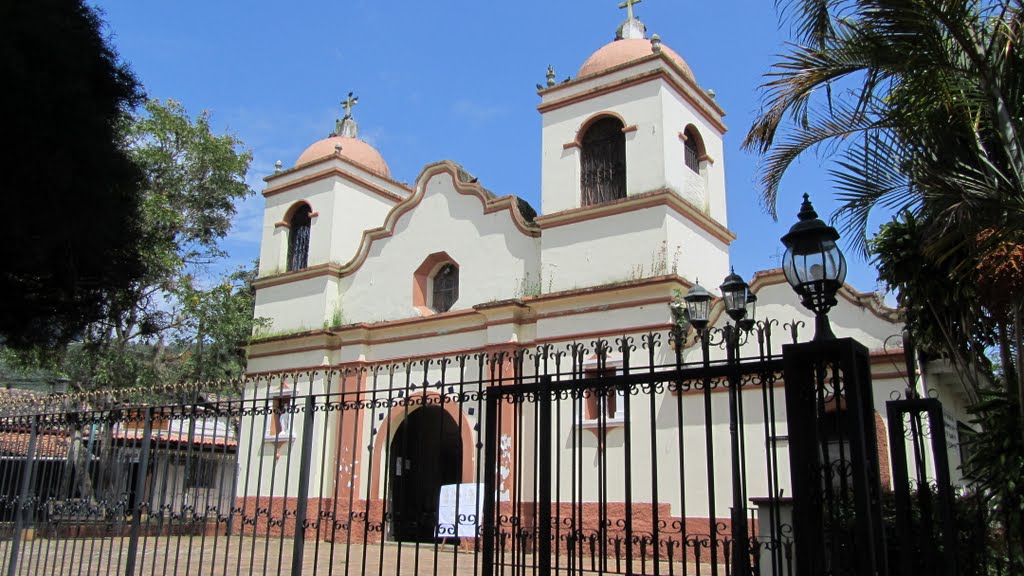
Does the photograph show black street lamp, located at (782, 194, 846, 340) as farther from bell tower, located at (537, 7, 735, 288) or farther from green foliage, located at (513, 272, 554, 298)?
green foliage, located at (513, 272, 554, 298)

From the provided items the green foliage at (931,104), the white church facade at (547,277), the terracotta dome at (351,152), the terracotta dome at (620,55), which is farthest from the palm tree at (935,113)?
the terracotta dome at (351,152)

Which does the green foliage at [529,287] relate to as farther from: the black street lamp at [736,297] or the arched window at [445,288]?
the black street lamp at [736,297]

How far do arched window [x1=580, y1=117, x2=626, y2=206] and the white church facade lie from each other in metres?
0.04

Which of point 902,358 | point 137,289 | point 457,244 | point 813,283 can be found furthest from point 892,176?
point 457,244

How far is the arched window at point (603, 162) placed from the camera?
15.4 m

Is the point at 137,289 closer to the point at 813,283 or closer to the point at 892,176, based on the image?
the point at 813,283

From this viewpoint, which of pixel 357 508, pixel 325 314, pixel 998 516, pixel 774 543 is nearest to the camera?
pixel 774 543

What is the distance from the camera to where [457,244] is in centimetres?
1709

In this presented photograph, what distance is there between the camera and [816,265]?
217 inches

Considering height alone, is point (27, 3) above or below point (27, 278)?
above

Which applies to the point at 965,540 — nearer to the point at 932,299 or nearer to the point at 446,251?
the point at 932,299

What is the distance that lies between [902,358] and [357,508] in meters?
10.2

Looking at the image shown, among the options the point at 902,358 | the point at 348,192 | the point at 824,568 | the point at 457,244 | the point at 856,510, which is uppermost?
the point at 348,192

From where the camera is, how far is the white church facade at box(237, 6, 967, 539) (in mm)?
12992
